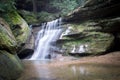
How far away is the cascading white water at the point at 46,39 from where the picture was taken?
16.0 meters

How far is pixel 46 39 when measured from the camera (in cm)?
1739

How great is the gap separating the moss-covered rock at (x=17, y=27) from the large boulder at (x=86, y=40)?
10.1 feet

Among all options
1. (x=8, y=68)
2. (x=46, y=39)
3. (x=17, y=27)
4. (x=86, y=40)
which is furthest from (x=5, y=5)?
(x=8, y=68)

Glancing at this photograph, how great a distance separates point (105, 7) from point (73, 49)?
4.03m

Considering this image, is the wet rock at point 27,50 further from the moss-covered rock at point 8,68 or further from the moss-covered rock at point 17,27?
the moss-covered rock at point 8,68

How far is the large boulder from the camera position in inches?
559

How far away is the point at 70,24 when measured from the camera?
1747 centimetres

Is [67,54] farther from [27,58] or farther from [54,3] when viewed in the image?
[54,3]

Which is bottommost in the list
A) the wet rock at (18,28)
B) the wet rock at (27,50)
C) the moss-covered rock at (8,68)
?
the wet rock at (27,50)

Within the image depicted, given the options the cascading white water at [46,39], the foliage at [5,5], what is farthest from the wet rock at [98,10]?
the foliage at [5,5]

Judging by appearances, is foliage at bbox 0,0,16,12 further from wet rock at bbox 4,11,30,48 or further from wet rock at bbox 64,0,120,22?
wet rock at bbox 64,0,120,22

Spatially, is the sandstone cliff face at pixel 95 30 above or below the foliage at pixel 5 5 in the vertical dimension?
below

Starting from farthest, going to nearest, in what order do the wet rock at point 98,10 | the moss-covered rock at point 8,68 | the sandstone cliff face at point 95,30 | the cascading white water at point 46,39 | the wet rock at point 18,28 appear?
the cascading white water at point 46,39 < the wet rock at point 18,28 < the wet rock at point 98,10 < the sandstone cliff face at point 95,30 < the moss-covered rock at point 8,68

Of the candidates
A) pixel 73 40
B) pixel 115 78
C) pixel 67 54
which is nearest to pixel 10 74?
pixel 115 78
